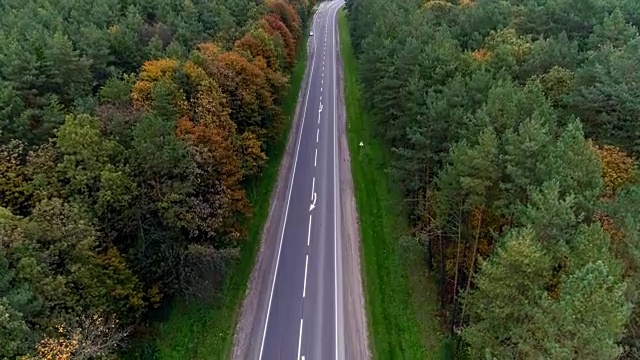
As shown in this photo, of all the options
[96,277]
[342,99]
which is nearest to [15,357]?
[96,277]

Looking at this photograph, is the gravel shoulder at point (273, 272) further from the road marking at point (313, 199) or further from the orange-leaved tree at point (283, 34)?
the orange-leaved tree at point (283, 34)

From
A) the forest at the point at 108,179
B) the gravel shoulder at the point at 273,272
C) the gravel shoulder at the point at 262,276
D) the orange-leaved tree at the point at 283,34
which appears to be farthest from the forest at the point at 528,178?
the orange-leaved tree at the point at 283,34

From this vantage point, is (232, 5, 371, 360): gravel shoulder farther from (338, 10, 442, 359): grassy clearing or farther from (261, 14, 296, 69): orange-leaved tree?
(261, 14, 296, 69): orange-leaved tree

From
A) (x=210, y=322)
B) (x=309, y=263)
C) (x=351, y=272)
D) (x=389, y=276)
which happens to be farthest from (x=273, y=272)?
(x=389, y=276)

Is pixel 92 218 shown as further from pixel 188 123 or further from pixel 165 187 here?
pixel 188 123

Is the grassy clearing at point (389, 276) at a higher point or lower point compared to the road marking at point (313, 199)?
lower

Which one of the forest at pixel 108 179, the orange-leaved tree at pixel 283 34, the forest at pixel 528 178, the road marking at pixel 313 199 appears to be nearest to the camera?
the forest at pixel 528 178
